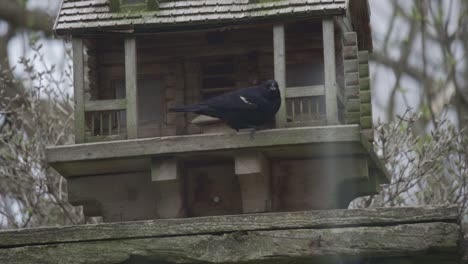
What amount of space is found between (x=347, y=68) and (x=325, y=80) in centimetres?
56

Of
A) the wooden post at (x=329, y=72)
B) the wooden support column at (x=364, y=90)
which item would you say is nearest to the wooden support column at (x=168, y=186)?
the wooden post at (x=329, y=72)

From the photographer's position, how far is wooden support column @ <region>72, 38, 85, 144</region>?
653 centimetres

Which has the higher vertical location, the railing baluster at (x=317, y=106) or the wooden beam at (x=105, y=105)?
the wooden beam at (x=105, y=105)

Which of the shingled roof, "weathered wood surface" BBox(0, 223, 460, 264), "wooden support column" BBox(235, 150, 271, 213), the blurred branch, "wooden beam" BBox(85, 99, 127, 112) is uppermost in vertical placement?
the blurred branch

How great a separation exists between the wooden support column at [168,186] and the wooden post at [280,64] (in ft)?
2.00

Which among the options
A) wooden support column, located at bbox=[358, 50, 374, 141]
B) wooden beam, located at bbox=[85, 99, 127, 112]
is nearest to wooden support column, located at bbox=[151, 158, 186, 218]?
wooden beam, located at bbox=[85, 99, 127, 112]

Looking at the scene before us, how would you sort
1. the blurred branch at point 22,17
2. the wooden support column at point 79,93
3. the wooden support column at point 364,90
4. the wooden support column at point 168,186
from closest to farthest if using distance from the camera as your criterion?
the wooden support column at point 168,186, the wooden support column at point 79,93, the wooden support column at point 364,90, the blurred branch at point 22,17

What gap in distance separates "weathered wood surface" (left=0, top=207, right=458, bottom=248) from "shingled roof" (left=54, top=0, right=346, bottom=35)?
183 centimetres

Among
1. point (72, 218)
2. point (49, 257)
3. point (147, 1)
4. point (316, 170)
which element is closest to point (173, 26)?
point (147, 1)

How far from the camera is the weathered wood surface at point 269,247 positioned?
475 centimetres

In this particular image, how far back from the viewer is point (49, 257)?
496cm

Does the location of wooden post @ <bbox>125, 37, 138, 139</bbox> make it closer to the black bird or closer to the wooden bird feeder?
the wooden bird feeder

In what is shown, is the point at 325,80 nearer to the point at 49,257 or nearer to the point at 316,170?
the point at 316,170

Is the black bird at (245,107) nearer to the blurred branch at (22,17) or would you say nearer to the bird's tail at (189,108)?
the bird's tail at (189,108)
